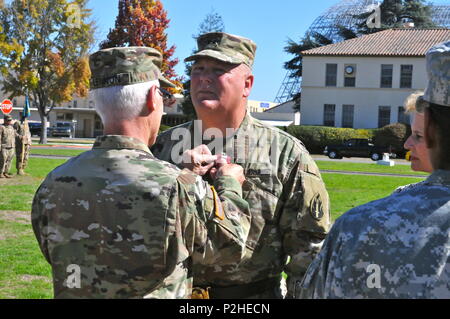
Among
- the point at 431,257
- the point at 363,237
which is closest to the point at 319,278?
the point at 363,237

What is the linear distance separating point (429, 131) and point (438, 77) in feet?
0.61

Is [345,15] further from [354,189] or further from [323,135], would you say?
[354,189]

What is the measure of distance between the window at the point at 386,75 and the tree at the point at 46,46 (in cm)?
2607

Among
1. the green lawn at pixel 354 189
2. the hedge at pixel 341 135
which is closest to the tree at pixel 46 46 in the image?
the hedge at pixel 341 135

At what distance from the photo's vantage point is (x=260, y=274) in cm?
360

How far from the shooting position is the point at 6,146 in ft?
63.5

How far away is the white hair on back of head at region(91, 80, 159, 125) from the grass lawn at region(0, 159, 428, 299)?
15.2 feet

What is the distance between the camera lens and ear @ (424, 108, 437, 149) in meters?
2.04

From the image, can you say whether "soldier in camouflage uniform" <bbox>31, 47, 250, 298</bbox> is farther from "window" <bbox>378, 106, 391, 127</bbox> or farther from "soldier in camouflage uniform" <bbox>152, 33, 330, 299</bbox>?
"window" <bbox>378, 106, 391, 127</bbox>

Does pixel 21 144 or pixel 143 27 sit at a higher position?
pixel 143 27

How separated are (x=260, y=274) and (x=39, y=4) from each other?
140ft

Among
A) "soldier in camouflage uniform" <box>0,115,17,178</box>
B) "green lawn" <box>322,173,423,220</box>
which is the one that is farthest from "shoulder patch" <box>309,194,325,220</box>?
"soldier in camouflage uniform" <box>0,115,17,178</box>

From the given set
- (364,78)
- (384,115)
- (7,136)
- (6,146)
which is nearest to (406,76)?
(364,78)

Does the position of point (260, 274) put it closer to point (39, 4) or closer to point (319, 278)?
point (319, 278)
